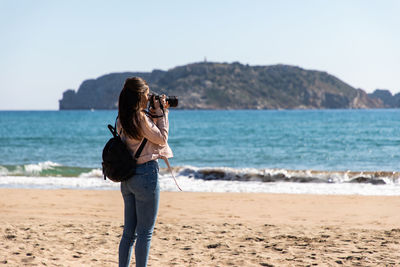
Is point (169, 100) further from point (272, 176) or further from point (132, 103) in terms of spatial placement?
point (272, 176)

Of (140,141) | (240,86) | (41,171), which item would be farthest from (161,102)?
(240,86)

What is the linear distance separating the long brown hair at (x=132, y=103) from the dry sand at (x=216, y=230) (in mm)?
2378

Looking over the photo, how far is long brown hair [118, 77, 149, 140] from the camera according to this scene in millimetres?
3576

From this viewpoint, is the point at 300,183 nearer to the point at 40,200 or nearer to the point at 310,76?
the point at 40,200

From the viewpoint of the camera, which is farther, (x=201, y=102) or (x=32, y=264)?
(x=201, y=102)

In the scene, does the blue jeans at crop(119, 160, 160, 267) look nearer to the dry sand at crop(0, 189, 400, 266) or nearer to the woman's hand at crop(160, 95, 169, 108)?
the woman's hand at crop(160, 95, 169, 108)

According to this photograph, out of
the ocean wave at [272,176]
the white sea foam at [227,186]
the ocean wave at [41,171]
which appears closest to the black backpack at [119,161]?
the white sea foam at [227,186]

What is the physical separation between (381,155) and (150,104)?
80.8ft

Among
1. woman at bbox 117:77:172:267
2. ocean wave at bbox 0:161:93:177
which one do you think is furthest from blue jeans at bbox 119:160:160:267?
ocean wave at bbox 0:161:93:177

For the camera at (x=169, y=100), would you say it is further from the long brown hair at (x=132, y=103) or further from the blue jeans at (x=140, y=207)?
the blue jeans at (x=140, y=207)

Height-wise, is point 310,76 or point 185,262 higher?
point 310,76

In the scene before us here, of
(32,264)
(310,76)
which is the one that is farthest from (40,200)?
(310,76)

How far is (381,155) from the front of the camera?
2603cm

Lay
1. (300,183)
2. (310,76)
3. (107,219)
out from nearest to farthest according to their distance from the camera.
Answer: (107,219) → (300,183) → (310,76)
